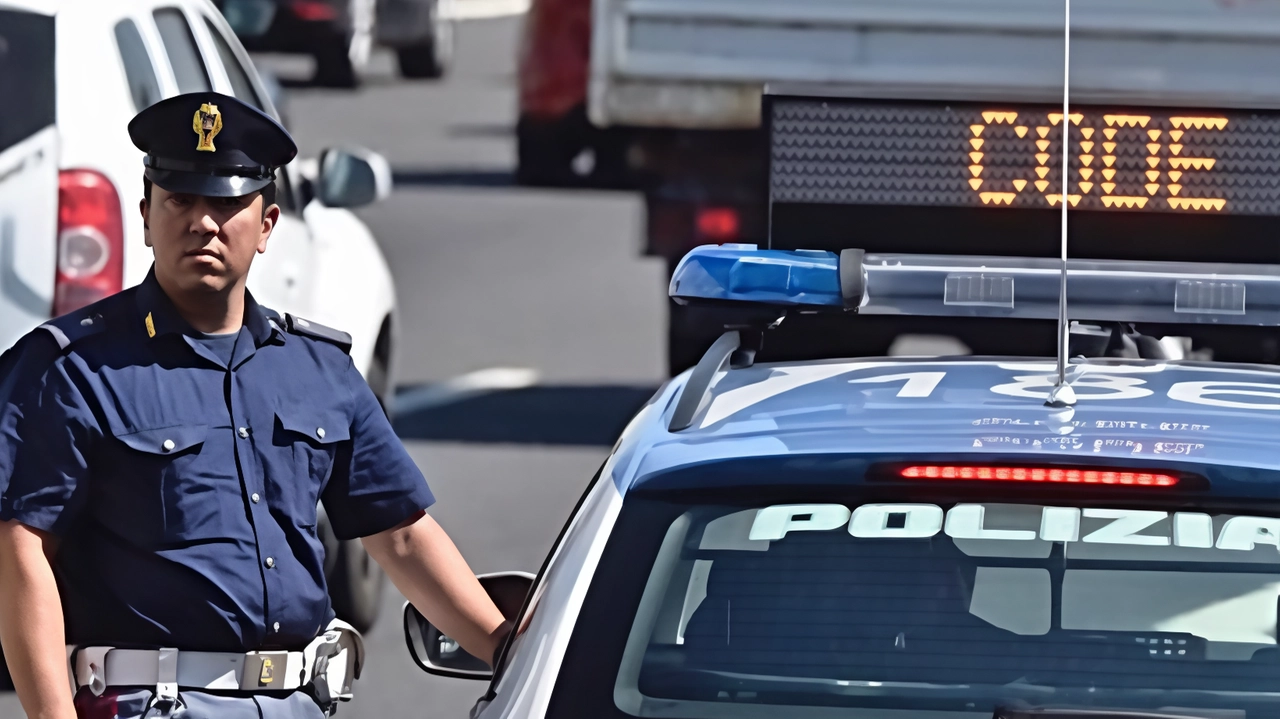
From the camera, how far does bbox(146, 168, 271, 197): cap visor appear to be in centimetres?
365

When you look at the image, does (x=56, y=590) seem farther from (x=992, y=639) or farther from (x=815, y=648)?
(x=992, y=639)

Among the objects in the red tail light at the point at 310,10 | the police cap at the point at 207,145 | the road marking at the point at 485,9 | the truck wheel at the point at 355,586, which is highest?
the road marking at the point at 485,9

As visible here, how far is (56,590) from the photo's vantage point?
11.5 feet

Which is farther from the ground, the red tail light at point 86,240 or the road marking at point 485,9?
the road marking at point 485,9

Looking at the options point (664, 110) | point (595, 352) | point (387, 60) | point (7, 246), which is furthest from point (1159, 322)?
point (387, 60)

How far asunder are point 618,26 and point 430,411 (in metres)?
2.09

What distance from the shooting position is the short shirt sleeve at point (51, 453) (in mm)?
3484

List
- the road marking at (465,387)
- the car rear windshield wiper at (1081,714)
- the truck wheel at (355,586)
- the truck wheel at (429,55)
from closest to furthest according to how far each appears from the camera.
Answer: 1. the car rear windshield wiper at (1081,714)
2. the truck wheel at (355,586)
3. the road marking at (465,387)
4. the truck wheel at (429,55)

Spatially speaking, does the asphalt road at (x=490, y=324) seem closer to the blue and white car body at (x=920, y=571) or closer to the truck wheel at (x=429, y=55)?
the truck wheel at (x=429, y=55)

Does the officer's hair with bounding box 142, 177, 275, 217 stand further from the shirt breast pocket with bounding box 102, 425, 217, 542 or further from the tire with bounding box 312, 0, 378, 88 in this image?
the tire with bounding box 312, 0, 378, 88

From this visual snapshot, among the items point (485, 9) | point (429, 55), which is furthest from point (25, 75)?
point (485, 9)

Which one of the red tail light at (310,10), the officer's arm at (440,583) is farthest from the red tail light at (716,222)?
the red tail light at (310,10)

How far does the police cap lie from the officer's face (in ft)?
0.08

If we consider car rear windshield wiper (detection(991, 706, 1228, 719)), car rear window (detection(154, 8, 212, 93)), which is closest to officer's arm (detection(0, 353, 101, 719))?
car rear windshield wiper (detection(991, 706, 1228, 719))
